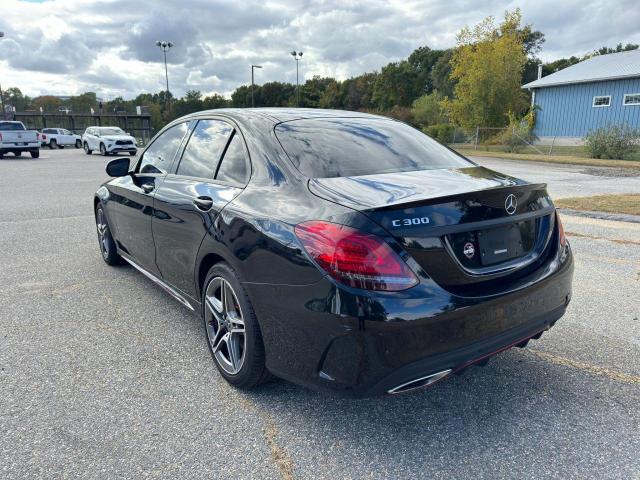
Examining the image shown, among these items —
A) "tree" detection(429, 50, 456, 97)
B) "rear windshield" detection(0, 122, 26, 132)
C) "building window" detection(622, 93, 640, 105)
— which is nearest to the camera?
"rear windshield" detection(0, 122, 26, 132)

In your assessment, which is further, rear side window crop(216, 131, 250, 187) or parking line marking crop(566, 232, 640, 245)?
parking line marking crop(566, 232, 640, 245)

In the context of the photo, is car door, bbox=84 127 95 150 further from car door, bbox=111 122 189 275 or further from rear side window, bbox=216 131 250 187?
rear side window, bbox=216 131 250 187

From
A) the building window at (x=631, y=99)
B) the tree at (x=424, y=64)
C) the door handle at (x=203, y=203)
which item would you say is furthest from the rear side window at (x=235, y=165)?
the tree at (x=424, y=64)

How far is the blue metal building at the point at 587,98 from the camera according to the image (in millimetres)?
30031

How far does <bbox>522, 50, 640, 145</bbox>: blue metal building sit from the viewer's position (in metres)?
30.0

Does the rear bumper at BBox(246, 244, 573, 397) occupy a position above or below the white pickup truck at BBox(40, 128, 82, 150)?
below

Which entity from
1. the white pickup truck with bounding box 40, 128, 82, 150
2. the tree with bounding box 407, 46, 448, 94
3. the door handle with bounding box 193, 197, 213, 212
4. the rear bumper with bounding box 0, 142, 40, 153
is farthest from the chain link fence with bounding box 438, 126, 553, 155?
the tree with bounding box 407, 46, 448, 94

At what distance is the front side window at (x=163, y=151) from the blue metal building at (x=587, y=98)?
31.3m

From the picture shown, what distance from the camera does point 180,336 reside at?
3656 mm

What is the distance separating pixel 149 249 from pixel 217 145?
1184 millimetres

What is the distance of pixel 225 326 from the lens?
2936 millimetres

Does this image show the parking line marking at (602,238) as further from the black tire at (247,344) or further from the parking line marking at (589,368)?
the black tire at (247,344)

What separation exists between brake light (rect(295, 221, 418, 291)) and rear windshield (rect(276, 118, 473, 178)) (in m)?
0.64

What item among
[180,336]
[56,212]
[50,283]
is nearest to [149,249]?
[180,336]
